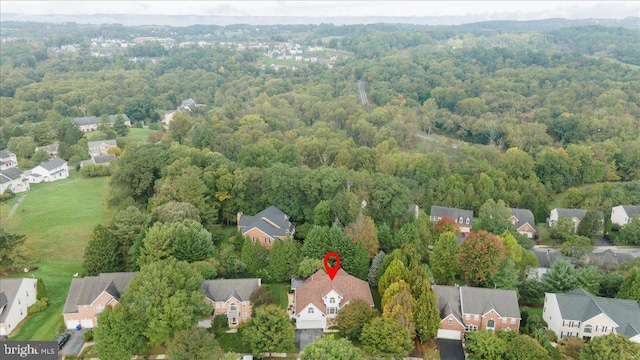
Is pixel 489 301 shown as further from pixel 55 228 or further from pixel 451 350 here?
pixel 55 228

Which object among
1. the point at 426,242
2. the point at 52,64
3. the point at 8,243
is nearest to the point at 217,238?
the point at 8,243

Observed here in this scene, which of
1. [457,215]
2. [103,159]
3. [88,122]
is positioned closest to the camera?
[457,215]

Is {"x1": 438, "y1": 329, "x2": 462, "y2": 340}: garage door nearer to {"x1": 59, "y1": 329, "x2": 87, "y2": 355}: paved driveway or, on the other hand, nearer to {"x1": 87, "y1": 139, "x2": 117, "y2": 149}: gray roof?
{"x1": 59, "y1": 329, "x2": 87, "y2": 355}: paved driveway

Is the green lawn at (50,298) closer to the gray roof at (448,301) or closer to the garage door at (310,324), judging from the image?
the garage door at (310,324)

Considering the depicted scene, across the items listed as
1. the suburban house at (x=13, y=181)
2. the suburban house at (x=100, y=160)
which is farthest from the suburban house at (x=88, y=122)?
the suburban house at (x=13, y=181)

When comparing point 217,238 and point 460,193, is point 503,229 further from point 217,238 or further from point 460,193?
point 217,238

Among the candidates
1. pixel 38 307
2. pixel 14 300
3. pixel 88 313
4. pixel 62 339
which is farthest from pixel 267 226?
pixel 14 300
